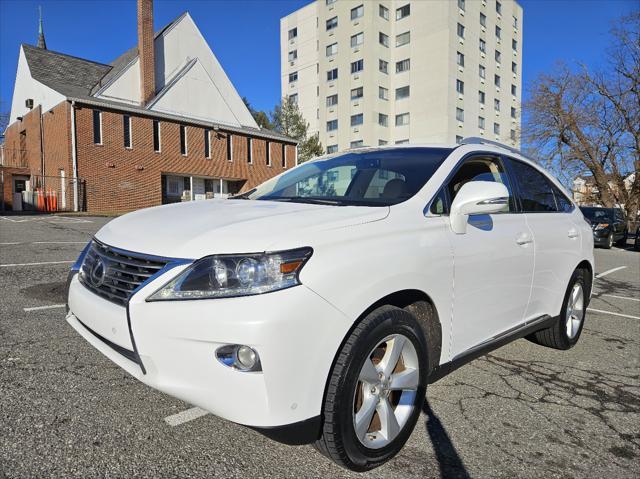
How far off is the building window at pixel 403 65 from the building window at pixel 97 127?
31920mm

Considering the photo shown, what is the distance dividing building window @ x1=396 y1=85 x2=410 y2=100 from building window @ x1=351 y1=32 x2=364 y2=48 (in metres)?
5.98

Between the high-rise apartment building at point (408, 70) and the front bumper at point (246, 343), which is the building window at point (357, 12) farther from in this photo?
the front bumper at point (246, 343)

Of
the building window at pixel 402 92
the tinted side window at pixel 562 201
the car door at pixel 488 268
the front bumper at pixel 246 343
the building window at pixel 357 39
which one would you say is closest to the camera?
the front bumper at pixel 246 343

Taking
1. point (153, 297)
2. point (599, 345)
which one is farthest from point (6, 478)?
point (599, 345)

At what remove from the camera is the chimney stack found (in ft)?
86.5

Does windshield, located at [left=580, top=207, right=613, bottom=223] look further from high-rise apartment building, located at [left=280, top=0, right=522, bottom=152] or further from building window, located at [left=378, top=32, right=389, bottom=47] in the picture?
building window, located at [left=378, top=32, right=389, bottom=47]

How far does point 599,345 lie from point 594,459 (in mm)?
2331

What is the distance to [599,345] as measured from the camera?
436 cm

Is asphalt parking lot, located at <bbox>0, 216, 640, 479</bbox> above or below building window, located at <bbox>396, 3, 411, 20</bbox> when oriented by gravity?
below

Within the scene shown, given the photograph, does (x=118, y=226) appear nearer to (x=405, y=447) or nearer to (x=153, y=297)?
(x=153, y=297)

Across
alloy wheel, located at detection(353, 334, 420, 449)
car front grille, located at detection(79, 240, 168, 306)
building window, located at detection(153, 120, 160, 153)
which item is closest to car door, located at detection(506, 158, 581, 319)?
alloy wheel, located at detection(353, 334, 420, 449)

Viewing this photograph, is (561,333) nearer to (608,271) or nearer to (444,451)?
(444,451)

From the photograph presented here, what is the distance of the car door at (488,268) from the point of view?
2.66 m

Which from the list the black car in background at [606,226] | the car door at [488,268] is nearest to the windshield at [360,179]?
the car door at [488,268]
